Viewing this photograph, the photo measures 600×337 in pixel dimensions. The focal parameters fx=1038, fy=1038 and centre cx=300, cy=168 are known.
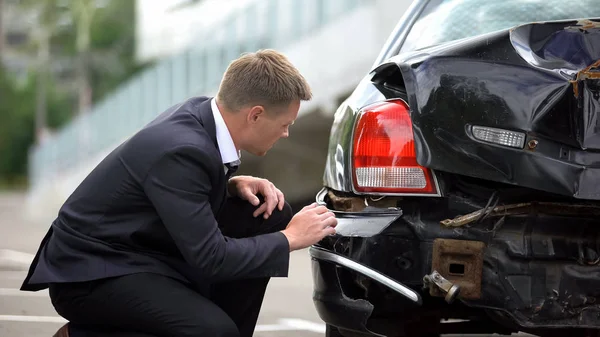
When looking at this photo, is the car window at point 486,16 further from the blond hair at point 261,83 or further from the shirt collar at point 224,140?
the shirt collar at point 224,140

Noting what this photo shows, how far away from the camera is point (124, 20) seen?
7200 centimetres

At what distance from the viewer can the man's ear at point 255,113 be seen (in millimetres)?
3598

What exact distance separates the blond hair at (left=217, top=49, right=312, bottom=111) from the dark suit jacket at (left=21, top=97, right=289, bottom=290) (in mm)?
119

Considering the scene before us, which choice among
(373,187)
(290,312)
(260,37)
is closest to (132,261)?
(373,187)

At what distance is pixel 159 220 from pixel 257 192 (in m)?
0.67

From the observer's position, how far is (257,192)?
13.7ft

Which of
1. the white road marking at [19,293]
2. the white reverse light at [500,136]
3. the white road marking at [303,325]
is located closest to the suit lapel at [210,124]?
the white reverse light at [500,136]

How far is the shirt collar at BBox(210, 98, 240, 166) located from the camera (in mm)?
3662

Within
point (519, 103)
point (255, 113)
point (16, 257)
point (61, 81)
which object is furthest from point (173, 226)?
point (61, 81)

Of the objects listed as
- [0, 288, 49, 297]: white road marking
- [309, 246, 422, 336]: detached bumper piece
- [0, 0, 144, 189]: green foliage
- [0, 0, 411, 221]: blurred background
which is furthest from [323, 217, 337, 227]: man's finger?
[0, 0, 144, 189]: green foliage

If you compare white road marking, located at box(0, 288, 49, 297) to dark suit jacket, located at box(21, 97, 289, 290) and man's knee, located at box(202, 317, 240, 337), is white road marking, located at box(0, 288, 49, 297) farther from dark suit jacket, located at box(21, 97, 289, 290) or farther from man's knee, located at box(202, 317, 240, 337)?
man's knee, located at box(202, 317, 240, 337)

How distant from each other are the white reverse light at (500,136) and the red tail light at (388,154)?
24cm

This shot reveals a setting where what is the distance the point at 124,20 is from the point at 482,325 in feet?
228

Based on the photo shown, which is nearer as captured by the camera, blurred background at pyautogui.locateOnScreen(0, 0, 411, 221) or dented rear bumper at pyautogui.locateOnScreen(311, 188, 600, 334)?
dented rear bumper at pyautogui.locateOnScreen(311, 188, 600, 334)
